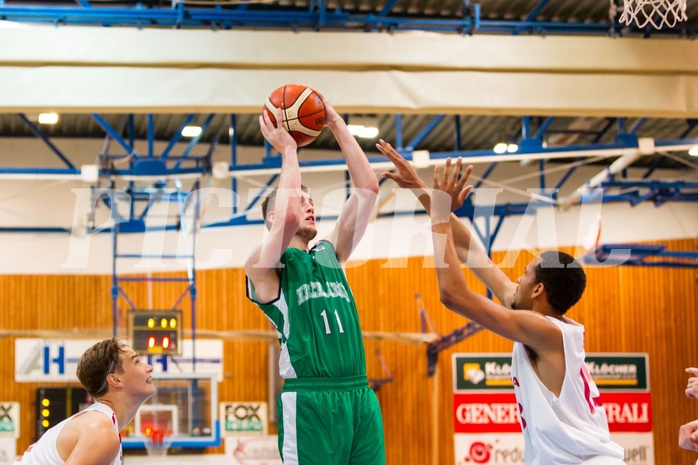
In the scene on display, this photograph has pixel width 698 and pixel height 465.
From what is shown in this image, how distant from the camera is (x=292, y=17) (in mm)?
11273

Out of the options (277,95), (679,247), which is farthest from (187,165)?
(277,95)

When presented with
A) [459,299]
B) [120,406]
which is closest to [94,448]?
[120,406]

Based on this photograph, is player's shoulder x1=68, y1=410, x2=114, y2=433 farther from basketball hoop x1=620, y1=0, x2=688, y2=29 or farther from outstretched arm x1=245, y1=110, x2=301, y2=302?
basketball hoop x1=620, y1=0, x2=688, y2=29

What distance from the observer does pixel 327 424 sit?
458 cm

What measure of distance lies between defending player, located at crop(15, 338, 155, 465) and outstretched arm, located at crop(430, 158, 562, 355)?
1.99 meters

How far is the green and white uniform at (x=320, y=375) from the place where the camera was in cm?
458

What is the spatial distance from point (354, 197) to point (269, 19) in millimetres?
6965

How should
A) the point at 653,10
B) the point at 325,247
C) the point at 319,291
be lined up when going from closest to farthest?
the point at 319,291 < the point at 325,247 < the point at 653,10

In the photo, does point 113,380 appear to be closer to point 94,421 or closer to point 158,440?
point 94,421

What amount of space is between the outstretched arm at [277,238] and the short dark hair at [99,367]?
3.59 ft

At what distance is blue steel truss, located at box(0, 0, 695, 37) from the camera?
1112 cm

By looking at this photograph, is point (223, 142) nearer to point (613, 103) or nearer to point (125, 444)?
point (125, 444)

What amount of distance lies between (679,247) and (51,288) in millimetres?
12488

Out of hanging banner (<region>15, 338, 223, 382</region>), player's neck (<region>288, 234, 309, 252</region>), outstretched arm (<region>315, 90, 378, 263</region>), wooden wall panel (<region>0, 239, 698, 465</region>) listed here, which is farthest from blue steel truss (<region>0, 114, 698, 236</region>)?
player's neck (<region>288, 234, 309, 252</region>)
